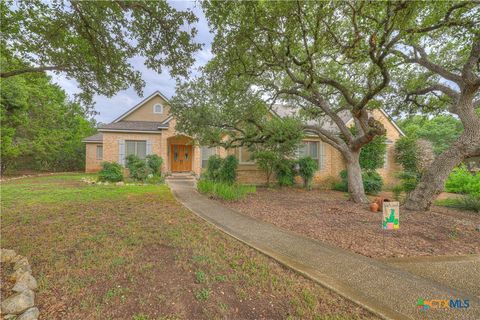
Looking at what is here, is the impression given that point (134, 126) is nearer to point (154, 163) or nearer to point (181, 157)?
point (154, 163)

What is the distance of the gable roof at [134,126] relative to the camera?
1364 cm

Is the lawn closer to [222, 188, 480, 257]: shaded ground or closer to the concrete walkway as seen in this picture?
the concrete walkway

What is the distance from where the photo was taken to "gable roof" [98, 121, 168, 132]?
13.6 meters

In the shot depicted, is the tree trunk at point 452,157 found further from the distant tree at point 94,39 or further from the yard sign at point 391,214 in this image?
the distant tree at point 94,39

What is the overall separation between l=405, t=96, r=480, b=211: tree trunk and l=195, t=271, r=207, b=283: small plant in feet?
24.5

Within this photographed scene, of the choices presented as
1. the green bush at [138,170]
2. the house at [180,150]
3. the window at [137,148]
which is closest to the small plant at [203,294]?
the house at [180,150]

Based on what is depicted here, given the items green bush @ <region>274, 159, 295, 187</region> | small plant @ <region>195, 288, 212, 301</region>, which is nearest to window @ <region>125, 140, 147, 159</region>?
green bush @ <region>274, 159, 295, 187</region>

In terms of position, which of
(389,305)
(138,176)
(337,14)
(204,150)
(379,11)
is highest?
(337,14)

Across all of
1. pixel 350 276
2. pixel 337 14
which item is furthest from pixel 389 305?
pixel 337 14

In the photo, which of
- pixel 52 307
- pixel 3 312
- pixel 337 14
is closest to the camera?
pixel 3 312

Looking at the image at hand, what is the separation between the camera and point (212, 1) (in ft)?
14.9

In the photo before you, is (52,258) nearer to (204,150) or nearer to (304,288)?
(304,288)

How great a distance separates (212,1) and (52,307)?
601 centimetres

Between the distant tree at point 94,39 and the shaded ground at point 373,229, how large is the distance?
536 centimetres
